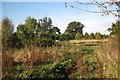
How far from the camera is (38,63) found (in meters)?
7.00

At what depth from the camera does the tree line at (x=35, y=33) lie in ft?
30.6

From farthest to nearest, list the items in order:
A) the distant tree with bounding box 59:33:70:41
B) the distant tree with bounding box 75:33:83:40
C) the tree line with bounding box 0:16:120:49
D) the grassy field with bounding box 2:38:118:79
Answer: the distant tree with bounding box 75:33:83:40 → the distant tree with bounding box 59:33:70:41 → the tree line with bounding box 0:16:120:49 → the grassy field with bounding box 2:38:118:79

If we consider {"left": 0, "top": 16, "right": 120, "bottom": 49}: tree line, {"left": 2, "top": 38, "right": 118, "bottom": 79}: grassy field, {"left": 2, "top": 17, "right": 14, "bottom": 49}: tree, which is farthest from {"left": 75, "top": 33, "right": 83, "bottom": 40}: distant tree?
{"left": 2, "top": 38, "right": 118, "bottom": 79}: grassy field

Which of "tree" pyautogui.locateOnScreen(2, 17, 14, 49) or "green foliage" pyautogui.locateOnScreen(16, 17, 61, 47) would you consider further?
"green foliage" pyautogui.locateOnScreen(16, 17, 61, 47)

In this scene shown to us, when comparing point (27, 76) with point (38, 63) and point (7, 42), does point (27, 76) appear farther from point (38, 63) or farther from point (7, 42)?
point (7, 42)

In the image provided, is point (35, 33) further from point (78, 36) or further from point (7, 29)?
point (78, 36)

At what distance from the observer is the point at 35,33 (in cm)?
1031

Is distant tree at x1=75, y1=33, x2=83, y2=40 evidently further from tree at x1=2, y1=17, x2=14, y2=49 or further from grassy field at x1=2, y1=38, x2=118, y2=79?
grassy field at x1=2, y1=38, x2=118, y2=79

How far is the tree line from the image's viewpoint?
932 cm

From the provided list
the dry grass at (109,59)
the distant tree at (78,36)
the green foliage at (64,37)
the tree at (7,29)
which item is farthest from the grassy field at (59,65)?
the distant tree at (78,36)

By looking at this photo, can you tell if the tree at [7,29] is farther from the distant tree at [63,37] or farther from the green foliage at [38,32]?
the distant tree at [63,37]

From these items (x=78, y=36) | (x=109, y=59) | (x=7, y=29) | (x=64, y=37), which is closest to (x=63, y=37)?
(x=64, y=37)

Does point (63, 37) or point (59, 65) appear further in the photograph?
point (63, 37)

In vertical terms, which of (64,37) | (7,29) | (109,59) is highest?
(7,29)
